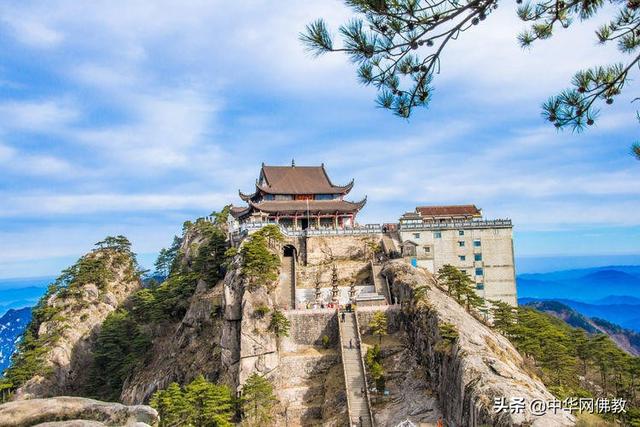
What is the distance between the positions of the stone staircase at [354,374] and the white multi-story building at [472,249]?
13.1m

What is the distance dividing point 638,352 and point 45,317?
5640 inches

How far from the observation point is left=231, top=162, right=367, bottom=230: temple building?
2133 inches

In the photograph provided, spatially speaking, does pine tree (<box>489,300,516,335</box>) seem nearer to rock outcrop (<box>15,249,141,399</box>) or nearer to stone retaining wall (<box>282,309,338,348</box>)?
stone retaining wall (<box>282,309,338,348</box>)

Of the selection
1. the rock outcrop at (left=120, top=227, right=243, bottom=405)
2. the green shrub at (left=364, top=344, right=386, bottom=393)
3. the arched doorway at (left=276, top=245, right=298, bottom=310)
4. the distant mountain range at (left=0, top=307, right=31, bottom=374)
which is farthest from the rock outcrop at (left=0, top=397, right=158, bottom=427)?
the distant mountain range at (left=0, top=307, right=31, bottom=374)

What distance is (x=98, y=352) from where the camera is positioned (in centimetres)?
5659

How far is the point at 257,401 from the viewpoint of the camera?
32812mm

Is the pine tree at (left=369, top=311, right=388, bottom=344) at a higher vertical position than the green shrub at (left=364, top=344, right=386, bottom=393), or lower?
higher

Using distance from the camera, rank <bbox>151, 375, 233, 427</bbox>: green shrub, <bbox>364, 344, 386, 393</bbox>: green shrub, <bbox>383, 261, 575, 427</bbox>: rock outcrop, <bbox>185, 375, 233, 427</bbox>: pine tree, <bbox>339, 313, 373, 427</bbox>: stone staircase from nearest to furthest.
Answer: <bbox>383, 261, 575, 427</bbox>: rock outcrop → <bbox>151, 375, 233, 427</bbox>: green shrub → <bbox>185, 375, 233, 427</bbox>: pine tree → <bbox>339, 313, 373, 427</bbox>: stone staircase → <bbox>364, 344, 386, 393</bbox>: green shrub

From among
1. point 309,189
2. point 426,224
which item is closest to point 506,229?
point 426,224

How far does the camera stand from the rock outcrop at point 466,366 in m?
22.6

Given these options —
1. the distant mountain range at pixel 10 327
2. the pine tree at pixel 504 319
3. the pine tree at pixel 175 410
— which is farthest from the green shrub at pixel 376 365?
the distant mountain range at pixel 10 327

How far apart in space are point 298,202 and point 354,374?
25.4 meters

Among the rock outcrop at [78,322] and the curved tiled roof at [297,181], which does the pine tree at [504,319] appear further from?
the rock outcrop at [78,322]

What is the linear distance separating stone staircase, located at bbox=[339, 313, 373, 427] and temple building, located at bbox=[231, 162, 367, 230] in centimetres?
1688
